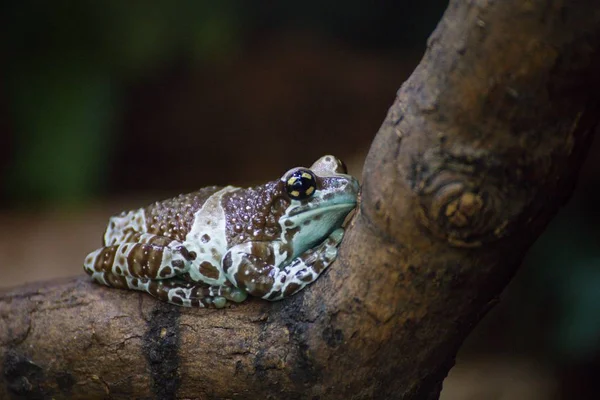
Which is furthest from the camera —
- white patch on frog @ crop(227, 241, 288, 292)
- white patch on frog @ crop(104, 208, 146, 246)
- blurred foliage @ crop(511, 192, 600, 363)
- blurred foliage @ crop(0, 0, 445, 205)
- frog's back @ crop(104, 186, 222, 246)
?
blurred foliage @ crop(0, 0, 445, 205)

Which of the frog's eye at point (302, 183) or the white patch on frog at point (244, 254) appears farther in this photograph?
the frog's eye at point (302, 183)

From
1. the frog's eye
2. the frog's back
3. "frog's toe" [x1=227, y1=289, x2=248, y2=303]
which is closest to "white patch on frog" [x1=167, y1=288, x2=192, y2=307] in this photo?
"frog's toe" [x1=227, y1=289, x2=248, y2=303]

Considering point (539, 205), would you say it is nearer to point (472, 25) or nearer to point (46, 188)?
point (472, 25)

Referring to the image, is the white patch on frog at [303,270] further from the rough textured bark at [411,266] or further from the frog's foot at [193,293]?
the frog's foot at [193,293]

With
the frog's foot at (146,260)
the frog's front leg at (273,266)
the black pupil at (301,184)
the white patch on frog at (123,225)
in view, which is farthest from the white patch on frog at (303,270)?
the white patch on frog at (123,225)

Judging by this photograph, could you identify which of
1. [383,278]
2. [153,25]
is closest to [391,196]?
[383,278]

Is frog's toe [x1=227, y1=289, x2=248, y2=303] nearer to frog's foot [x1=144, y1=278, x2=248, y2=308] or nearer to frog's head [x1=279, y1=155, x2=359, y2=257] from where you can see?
frog's foot [x1=144, y1=278, x2=248, y2=308]

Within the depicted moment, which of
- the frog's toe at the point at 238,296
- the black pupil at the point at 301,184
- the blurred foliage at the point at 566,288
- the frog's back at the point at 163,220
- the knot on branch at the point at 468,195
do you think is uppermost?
the knot on branch at the point at 468,195
